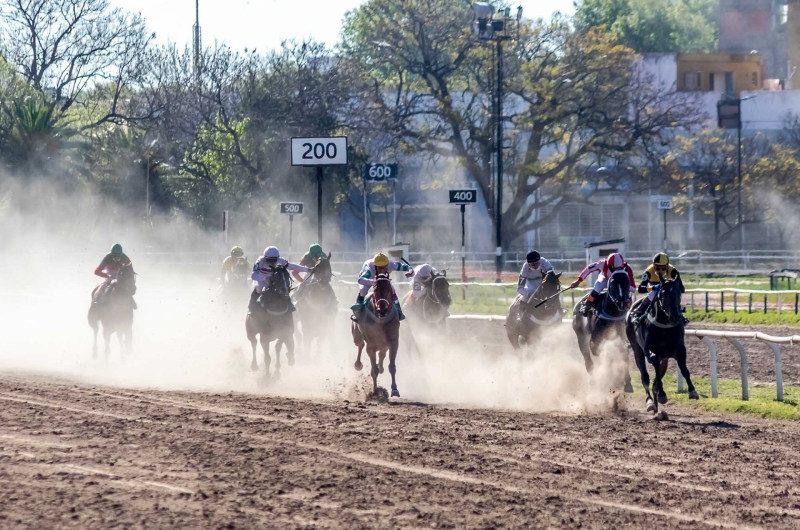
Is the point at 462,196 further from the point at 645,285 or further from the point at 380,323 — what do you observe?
the point at 645,285

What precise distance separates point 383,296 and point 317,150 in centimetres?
566

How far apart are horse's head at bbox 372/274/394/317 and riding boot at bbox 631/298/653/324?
300cm

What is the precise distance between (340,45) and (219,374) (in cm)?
4680

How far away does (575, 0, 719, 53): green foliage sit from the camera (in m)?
105

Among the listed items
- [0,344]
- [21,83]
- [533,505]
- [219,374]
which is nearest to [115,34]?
[21,83]

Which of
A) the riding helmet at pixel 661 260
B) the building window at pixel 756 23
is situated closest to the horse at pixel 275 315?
the riding helmet at pixel 661 260

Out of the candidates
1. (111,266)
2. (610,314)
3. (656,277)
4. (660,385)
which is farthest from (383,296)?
(111,266)

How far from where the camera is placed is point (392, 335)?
49.7ft

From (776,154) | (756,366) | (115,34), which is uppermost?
(115,34)

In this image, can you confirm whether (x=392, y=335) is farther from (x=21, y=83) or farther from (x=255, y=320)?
(x=21, y=83)

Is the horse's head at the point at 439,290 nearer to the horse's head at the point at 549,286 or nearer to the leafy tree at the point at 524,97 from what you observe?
the horse's head at the point at 549,286

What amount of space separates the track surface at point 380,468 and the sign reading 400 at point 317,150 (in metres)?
7.43

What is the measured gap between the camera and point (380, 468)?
934cm

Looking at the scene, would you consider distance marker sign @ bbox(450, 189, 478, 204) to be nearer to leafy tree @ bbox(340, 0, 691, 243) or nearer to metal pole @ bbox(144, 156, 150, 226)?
leafy tree @ bbox(340, 0, 691, 243)
